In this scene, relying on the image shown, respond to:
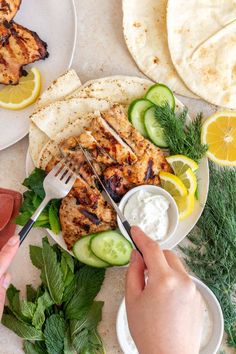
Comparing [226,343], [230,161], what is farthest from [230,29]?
[226,343]

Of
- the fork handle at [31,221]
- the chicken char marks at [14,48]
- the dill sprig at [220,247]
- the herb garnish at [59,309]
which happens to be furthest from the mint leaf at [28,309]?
the chicken char marks at [14,48]

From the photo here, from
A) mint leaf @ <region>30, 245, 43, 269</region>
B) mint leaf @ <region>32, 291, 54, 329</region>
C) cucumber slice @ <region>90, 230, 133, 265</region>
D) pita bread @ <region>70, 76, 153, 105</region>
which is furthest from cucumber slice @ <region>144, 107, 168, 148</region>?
mint leaf @ <region>32, 291, 54, 329</region>

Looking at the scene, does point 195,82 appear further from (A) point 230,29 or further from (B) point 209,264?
(B) point 209,264

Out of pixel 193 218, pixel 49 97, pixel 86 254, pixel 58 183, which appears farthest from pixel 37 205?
pixel 193 218

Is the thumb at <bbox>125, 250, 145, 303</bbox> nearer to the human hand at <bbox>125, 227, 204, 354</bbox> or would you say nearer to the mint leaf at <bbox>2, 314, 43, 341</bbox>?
the human hand at <bbox>125, 227, 204, 354</bbox>

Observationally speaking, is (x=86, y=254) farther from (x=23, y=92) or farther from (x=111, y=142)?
(x=23, y=92)
